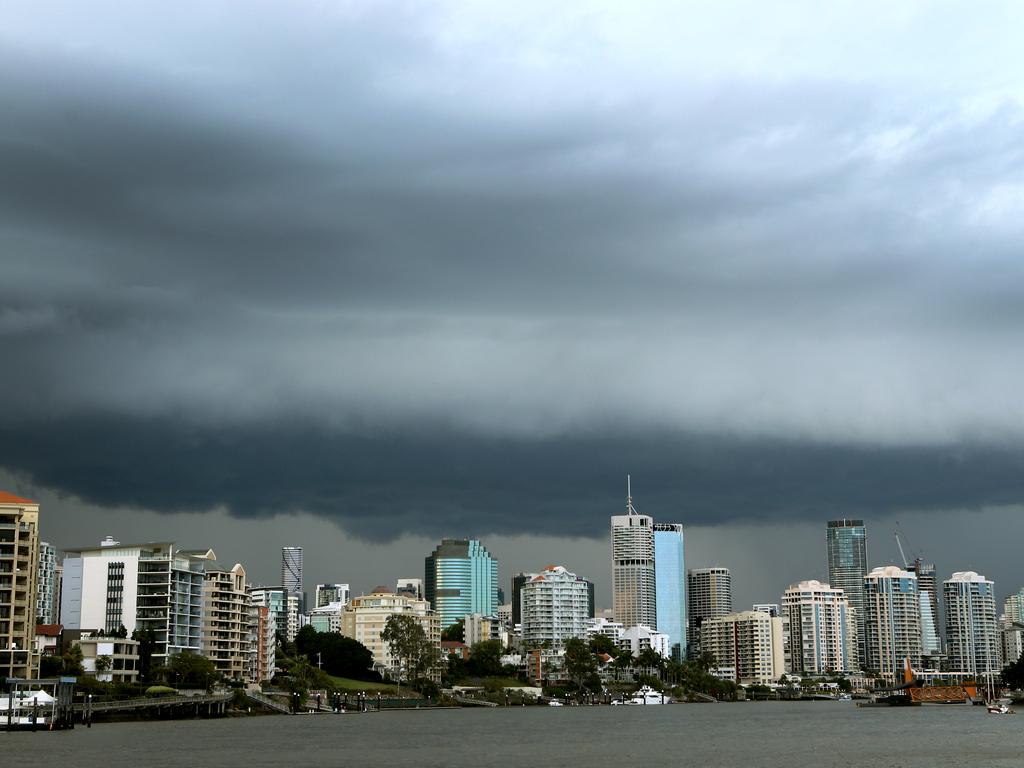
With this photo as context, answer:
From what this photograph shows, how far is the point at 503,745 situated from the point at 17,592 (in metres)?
81.5

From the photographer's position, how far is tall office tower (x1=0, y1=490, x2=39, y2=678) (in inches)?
7092

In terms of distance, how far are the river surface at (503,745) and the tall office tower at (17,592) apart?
2382 cm

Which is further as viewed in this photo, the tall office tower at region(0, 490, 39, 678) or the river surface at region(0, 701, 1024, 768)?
the tall office tower at region(0, 490, 39, 678)

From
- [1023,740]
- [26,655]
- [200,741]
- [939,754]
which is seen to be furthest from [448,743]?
[26,655]

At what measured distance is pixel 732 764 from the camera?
359ft

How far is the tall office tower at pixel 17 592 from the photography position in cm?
18012

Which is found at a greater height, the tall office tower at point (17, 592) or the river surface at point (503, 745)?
the tall office tower at point (17, 592)

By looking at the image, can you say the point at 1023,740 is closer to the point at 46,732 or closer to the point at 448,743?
the point at 448,743

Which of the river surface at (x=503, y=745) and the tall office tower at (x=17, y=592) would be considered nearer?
the river surface at (x=503, y=745)

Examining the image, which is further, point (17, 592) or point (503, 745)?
point (17, 592)

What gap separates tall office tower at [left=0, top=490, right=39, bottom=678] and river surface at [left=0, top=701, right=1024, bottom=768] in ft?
78.1

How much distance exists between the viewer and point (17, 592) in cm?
18275

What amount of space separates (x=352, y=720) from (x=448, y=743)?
198ft

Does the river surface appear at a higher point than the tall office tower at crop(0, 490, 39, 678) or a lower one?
lower
